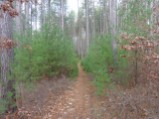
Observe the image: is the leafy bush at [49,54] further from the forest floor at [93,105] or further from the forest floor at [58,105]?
the forest floor at [93,105]

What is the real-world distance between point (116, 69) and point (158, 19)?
4811 mm

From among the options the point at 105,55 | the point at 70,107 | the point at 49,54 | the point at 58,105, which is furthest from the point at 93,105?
the point at 49,54

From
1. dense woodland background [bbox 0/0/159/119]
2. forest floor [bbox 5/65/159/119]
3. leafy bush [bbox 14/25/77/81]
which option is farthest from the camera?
leafy bush [bbox 14/25/77/81]

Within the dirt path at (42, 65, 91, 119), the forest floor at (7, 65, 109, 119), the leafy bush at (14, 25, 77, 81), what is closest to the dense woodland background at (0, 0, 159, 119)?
the leafy bush at (14, 25, 77, 81)

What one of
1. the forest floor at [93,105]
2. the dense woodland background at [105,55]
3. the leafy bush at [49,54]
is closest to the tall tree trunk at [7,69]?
the dense woodland background at [105,55]

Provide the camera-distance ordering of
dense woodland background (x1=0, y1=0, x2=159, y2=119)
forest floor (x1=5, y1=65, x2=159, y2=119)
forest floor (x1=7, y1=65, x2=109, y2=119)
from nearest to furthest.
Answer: forest floor (x1=5, y1=65, x2=159, y2=119) → dense woodland background (x1=0, y1=0, x2=159, y2=119) → forest floor (x1=7, y1=65, x2=109, y2=119)

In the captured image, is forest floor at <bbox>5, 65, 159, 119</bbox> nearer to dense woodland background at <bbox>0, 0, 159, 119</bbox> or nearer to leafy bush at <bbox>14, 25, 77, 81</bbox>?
dense woodland background at <bbox>0, 0, 159, 119</bbox>

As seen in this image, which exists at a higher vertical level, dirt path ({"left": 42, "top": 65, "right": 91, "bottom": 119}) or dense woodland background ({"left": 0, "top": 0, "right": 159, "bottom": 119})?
dense woodland background ({"left": 0, "top": 0, "right": 159, "bottom": 119})

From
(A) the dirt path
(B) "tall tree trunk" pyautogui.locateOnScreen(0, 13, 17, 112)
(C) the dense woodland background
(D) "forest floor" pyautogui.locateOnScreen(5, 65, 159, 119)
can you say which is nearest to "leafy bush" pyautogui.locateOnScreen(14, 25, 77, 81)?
(C) the dense woodland background

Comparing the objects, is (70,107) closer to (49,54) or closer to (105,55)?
(105,55)

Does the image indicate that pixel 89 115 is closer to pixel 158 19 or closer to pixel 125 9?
pixel 158 19

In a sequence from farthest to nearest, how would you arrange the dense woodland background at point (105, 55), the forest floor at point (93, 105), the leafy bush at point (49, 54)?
the leafy bush at point (49, 54) < the dense woodland background at point (105, 55) < the forest floor at point (93, 105)

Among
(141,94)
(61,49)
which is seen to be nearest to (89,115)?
(141,94)

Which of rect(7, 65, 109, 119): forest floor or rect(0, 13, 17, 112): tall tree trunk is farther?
rect(7, 65, 109, 119): forest floor
